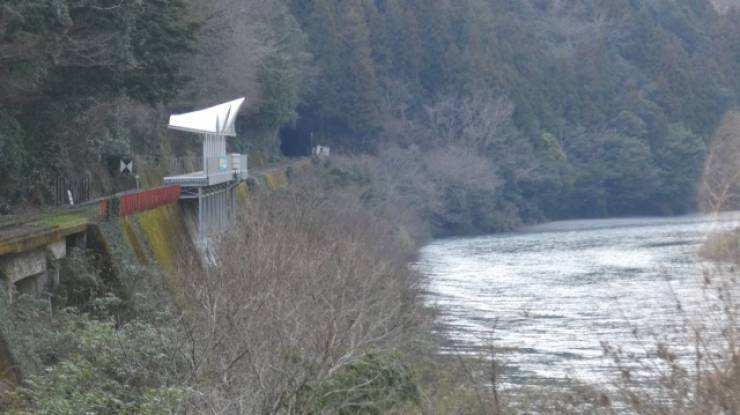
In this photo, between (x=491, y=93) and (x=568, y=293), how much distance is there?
40.3 m

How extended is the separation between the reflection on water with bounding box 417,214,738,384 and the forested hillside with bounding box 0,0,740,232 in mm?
8551

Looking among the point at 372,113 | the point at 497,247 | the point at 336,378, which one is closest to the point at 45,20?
the point at 336,378

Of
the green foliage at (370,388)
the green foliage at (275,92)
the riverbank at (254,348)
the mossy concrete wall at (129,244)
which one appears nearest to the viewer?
the riverbank at (254,348)

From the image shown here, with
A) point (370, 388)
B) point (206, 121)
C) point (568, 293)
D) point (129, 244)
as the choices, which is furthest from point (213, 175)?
point (370, 388)

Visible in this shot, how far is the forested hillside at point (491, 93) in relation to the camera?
5909 centimetres

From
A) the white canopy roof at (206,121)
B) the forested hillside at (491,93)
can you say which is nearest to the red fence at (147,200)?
the white canopy roof at (206,121)

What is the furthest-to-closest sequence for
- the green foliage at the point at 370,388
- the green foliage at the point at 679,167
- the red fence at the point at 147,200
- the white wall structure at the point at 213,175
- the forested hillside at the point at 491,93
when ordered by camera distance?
1. the green foliage at the point at 679,167
2. the forested hillside at the point at 491,93
3. the white wall structure at the point at 213,175
4. the red fence at the point at 147,200
5. the green foliage at the point at 370,388

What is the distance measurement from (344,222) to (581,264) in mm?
11830

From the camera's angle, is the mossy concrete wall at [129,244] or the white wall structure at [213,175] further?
the white wall structure at [213,175]

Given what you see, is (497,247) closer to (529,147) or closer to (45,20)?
(529,147)

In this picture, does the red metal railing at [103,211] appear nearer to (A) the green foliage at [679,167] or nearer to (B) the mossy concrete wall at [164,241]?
(B) the mossy concrete wall at [164,241]

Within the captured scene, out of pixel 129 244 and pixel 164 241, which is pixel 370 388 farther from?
pixel 164 241

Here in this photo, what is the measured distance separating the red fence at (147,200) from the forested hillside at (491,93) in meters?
11.4

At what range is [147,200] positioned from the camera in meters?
27.1
